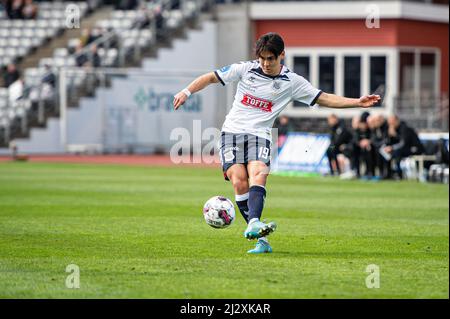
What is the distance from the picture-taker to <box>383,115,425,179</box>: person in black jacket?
27766mm

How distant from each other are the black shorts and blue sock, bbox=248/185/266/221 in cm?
42

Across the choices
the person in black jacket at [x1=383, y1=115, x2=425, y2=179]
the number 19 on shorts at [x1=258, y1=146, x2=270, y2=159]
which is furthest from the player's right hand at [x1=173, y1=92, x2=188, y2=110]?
the person in black jacket at [x1=383, y1=115, x2=425, y2=179]

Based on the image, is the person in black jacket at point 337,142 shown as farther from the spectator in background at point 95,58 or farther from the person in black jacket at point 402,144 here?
the spectator in background at point 95,58

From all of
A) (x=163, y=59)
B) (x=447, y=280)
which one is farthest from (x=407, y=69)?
(x=447, y=280)

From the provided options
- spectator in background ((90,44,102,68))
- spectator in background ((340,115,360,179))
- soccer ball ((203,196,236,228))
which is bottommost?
spectator in background ((340,115,360,179))

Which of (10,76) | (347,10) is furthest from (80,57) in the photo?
(347,10)

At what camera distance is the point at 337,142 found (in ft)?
97.3

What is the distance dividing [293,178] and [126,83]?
11526 mm

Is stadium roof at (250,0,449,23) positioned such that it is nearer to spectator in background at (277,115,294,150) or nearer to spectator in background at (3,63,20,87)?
spectator in background at (277,115,294,150)

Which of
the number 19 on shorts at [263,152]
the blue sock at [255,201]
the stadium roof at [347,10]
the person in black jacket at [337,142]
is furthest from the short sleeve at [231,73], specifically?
the stadium roof at [347,10]

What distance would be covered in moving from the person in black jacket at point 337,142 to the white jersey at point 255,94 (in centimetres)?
1727

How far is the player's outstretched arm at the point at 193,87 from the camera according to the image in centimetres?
1164

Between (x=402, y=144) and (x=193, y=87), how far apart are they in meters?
16.6

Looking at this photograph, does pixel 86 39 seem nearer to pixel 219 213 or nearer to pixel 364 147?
pixel 364 147
